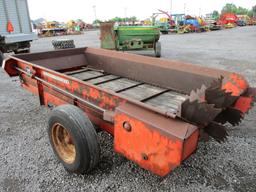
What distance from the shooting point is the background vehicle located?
26.0ft

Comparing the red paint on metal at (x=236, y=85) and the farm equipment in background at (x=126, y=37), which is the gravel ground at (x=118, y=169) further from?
the farm equipment in background at (x=126, y=37)

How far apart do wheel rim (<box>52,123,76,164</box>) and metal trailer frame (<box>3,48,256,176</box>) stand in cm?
33

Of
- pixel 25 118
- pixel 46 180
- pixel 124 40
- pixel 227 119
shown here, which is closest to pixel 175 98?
pixel 227 119

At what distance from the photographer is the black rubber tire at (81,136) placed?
2.03 m

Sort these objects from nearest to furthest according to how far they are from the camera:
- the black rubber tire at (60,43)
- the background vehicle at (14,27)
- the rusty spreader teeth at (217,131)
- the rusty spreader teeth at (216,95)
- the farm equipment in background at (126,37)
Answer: the rusty spreader teeth at (216,95)
the rusty spreader teeth at (217,131)
the black rubber tire at (60,43)
the background vehicle at (14,27)
the farm equipment in background at (126,37)

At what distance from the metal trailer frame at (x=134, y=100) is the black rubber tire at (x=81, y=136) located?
0.64 feet

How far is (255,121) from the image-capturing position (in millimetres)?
3486

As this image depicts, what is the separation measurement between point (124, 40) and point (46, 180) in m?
6.90

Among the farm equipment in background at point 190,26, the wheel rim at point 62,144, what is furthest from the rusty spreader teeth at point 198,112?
the farm equipment in background at point 190,26

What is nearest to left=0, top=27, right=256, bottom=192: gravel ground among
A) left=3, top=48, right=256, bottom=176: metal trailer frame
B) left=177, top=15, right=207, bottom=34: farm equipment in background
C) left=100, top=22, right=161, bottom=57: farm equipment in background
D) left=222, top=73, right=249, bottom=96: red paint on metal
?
left=3, top=48, right=256, bottom=176: metal trailer frame

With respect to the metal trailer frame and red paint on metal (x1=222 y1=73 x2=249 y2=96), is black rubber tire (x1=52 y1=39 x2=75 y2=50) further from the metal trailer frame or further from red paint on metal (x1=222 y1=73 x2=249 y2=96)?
red paint on metal (x1=222 y1=73 x2=249 y2=96)

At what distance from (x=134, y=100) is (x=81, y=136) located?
0.61 m

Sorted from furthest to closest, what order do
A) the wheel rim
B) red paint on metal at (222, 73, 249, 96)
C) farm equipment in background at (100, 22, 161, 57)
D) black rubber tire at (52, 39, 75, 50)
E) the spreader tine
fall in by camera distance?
farm equipment in background at (100, 22, 161, 57) → black rubber tire at (52, 39, 75, 50) → the wheel rim → red paint on metal at (222, 73, 249, 96) → the spreader tine

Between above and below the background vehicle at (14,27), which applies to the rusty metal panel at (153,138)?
below
